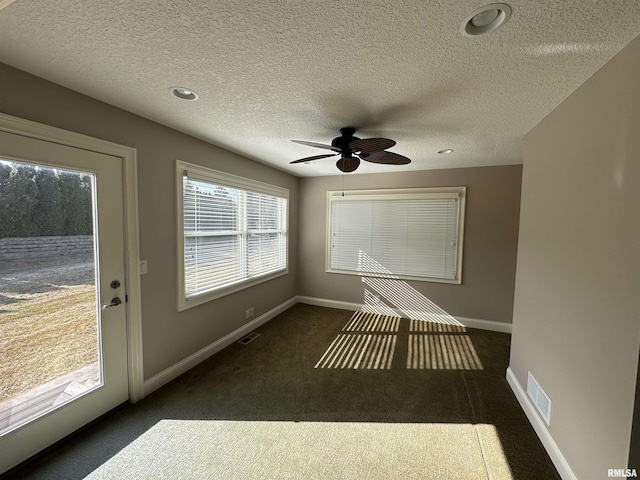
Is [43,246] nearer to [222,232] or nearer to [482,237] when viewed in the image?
[222,232]

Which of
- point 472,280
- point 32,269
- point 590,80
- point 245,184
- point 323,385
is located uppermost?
point 590,80

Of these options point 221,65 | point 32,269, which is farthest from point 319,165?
point 32,269

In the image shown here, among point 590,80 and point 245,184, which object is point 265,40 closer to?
point 590,80

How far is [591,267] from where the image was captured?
1389 mm

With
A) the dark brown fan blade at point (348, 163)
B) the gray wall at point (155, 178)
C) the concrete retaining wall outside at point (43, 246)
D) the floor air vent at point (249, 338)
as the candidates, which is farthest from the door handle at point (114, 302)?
the dark brown fan blade at point (348, 163)

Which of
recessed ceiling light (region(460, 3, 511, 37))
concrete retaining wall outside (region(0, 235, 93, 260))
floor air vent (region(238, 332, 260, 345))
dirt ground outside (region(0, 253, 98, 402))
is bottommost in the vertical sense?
floor air vent (region(238, 332, 260, 345))

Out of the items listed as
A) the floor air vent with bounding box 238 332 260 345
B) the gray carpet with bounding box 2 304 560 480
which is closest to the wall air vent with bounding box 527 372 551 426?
the gray carpet with bounding box 2 304 560 480

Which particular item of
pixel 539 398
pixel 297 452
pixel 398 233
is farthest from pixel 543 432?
pixel 398 233

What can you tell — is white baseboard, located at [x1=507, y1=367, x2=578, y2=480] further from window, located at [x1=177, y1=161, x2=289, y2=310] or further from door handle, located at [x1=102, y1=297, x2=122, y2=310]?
door handle, located at [x1=102, y1=297, x2=122, y2=310]

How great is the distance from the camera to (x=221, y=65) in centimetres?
141

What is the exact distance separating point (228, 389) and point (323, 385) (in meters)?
0.88

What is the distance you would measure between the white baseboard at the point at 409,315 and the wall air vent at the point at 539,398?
6.14 feet

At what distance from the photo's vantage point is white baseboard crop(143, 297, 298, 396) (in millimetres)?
2303

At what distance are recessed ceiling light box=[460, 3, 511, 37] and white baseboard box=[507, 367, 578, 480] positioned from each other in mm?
2400
